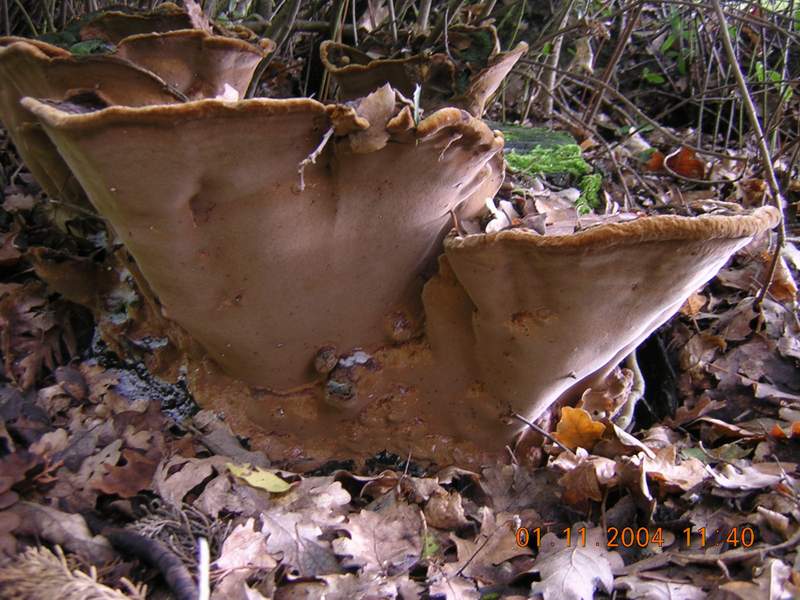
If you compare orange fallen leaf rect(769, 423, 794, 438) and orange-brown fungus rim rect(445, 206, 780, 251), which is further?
orange fallen leaf rect(769, 423, 794, 438)

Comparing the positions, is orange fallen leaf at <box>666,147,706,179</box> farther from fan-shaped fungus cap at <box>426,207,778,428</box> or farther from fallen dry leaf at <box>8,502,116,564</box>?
fallen dry leaf at <box>8,502,116,564</box>

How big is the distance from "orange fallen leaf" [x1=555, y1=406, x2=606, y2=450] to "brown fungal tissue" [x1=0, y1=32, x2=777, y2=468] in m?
0.13

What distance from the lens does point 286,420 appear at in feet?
10.3

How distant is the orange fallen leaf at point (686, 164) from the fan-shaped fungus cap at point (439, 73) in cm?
355

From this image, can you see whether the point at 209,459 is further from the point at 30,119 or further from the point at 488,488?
the point at 30,119

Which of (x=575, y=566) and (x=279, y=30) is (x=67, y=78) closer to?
(x=279, y=30)

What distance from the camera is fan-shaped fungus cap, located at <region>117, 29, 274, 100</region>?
7.36ft

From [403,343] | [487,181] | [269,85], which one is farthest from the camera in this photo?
[269,85]

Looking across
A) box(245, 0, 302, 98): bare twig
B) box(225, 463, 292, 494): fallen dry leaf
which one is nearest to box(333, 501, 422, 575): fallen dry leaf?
box(225, 463, 292, 494): fallen dry leaf

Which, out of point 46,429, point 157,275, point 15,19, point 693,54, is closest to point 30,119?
point 157,275

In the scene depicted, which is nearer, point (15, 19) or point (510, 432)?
point (510, 432)

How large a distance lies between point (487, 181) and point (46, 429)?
227cm

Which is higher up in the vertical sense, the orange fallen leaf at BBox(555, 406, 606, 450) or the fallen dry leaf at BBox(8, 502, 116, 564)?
the fallen dry leaf at BBox(8, 502, 116, 564)

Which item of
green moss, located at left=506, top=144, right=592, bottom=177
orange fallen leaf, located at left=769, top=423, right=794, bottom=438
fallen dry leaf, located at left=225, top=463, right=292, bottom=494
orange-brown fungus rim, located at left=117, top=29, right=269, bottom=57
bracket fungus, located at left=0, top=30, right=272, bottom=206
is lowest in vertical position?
orange fallen leaf, located at left=769, top=423, right=794, bottom=438
